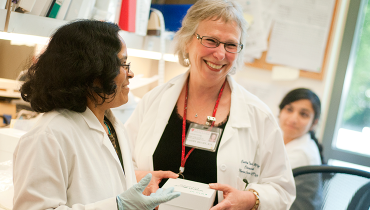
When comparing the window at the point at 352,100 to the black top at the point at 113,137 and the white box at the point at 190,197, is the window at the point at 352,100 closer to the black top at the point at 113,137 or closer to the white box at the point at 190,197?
the white box at the point at 190,197

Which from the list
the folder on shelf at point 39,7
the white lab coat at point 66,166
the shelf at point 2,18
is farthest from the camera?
the folder on shelf at point 39,7

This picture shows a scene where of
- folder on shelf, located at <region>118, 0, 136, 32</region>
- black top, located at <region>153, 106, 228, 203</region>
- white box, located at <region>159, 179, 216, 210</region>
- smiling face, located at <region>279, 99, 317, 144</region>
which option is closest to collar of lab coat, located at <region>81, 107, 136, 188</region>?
white box, located at <region>159, 179, 216, 210</region>

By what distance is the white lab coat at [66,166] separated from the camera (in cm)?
80

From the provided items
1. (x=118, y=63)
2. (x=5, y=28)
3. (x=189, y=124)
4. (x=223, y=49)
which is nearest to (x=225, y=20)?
(x=223, y=49)

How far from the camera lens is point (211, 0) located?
5.08 feet

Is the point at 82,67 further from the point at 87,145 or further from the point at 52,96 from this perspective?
the point at 87,145

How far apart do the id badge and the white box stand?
0.21 meters

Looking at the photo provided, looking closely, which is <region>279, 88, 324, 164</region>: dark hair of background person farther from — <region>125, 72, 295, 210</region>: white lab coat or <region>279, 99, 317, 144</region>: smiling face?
<region>125, 72, 295, 210</region>: white lab coat

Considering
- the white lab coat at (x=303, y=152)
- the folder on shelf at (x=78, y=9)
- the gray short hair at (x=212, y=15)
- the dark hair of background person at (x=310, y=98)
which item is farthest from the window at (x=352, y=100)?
the folder on shelf at (x=78, y=9)

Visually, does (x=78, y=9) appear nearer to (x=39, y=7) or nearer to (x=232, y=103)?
(x=39, y=7)

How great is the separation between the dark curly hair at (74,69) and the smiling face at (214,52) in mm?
616

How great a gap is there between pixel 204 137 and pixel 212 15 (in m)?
0.59

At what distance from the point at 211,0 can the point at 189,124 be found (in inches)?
24.9

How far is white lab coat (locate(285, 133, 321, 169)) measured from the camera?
7.82 ft
